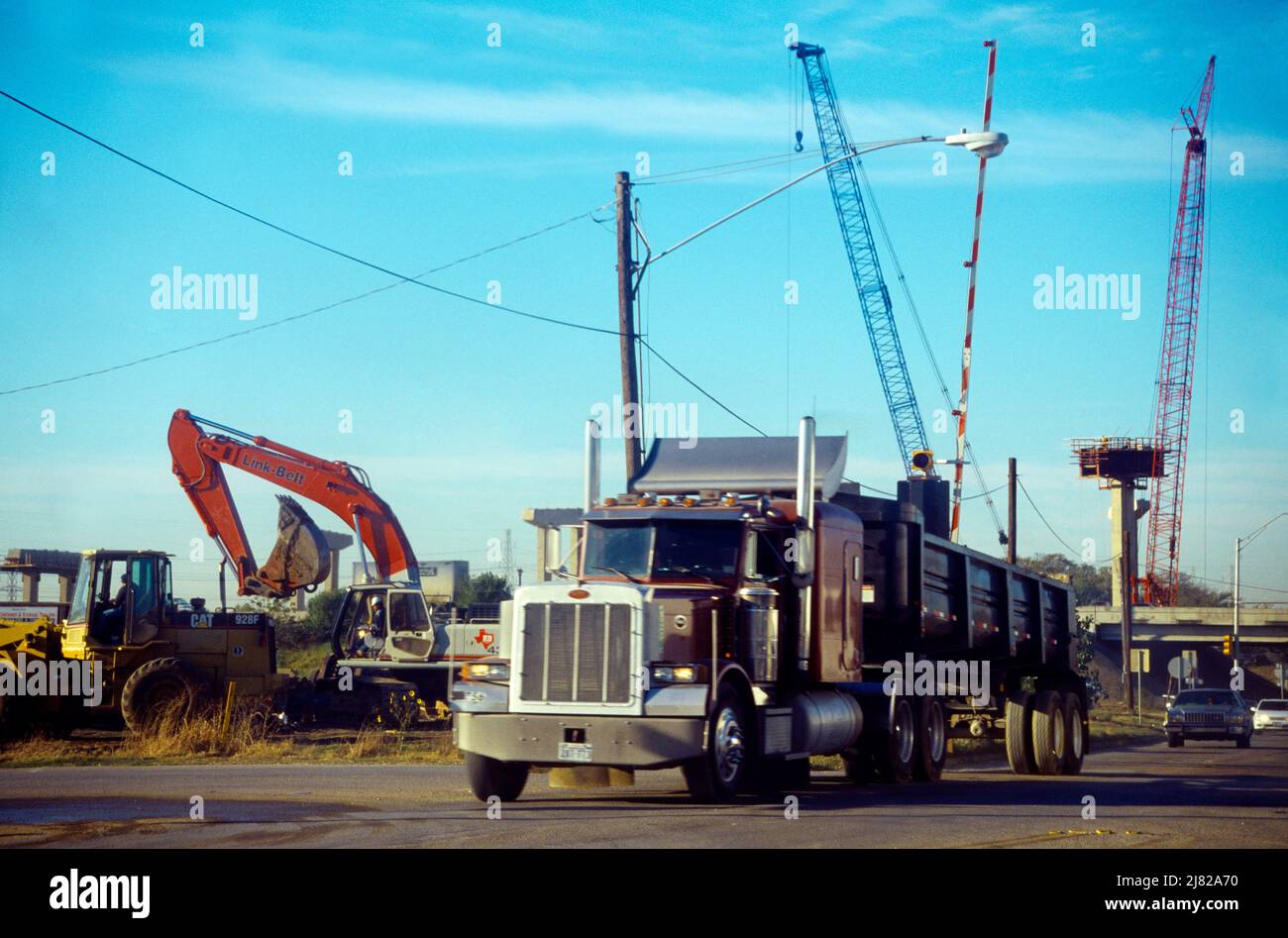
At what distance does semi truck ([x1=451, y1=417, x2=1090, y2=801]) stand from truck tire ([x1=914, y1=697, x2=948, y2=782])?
3 cm

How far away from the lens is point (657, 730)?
1355 centimetres

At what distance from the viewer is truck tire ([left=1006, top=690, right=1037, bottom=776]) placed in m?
21.8

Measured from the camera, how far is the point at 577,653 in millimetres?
13961

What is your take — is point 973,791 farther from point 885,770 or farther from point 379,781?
point 379,781

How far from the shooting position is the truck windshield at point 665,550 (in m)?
15.1

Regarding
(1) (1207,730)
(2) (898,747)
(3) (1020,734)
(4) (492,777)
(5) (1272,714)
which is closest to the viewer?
(4) (492,777)

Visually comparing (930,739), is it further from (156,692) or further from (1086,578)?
(1086,578)

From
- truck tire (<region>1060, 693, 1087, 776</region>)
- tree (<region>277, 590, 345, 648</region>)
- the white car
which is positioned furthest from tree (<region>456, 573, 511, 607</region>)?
truck tire (<region>1060, 693, 1087, 776</region>)

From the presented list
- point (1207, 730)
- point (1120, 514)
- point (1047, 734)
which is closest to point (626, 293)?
point (1047, 734)

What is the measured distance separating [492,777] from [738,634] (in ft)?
9.12

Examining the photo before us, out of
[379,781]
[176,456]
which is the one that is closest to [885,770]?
[379,781]

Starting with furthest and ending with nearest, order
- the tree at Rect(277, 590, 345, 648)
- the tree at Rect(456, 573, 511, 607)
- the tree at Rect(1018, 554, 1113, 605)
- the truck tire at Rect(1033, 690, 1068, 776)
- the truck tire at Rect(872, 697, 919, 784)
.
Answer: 1. the tree at Rect(1018, 554, 1113, 605)
2. the tree at Rect(456, 573, 511, 607)
3. the tree at Rect(277, 590, 345, 648)
4. the truck tire at Rect(1033, 690, 1068, 776)
5. the truck tire at Rect(872, 697, 919, 784)

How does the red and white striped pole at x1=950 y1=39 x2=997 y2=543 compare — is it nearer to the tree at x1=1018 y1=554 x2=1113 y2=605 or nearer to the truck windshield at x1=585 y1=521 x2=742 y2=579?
the truck windshield at x1=585 y1=521 x2=742 y2=579

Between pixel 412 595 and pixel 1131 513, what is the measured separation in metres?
74.6
